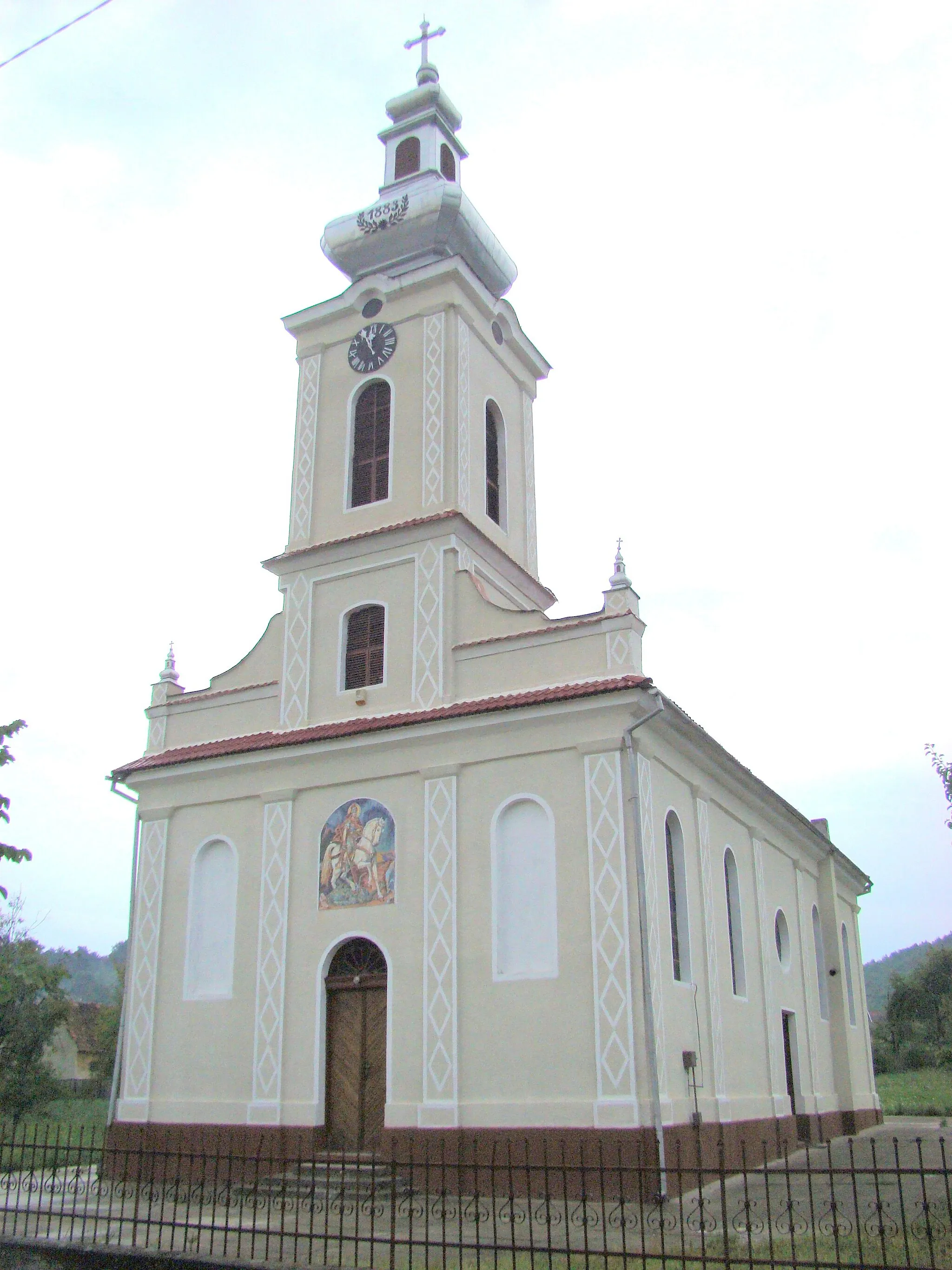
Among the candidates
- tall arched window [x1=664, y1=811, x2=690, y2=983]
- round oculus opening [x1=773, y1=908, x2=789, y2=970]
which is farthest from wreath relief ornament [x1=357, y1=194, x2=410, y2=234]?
round oculus opening [x1=773, y1=908, x2=789, y2=970]

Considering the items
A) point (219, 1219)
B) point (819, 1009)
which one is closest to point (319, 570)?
point (219, 1219)

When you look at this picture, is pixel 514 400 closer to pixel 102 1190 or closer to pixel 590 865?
pixel 590 865

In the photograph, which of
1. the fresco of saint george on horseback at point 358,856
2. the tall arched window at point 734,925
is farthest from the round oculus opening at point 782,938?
the fresco of saint george on horseback at point 358,856

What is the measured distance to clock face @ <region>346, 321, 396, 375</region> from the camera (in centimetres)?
2308

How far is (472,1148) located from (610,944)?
350cm

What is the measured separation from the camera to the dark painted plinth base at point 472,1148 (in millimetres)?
15258

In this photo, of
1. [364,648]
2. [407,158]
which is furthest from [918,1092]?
[407,158]

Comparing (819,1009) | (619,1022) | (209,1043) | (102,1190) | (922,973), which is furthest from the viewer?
(922,973)

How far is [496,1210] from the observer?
13852 mm

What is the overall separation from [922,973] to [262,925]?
56.2 m

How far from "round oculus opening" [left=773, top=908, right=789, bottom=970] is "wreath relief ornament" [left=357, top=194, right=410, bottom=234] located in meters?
16.5

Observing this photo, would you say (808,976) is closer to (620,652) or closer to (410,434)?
(620,652)

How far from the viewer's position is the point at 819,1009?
27375mm

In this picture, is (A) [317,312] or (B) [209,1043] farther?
(A) [317,312]
